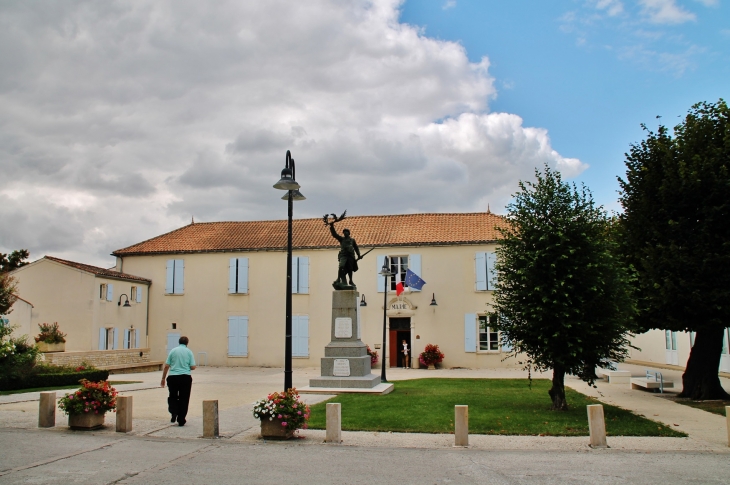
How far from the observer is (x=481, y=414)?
12.3 meters

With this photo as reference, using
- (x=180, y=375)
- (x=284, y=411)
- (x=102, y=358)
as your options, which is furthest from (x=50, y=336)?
(x=284, y=411)

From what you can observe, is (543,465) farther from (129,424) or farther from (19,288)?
(19,288)

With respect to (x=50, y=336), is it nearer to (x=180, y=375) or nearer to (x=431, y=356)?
(x=180, y=375)

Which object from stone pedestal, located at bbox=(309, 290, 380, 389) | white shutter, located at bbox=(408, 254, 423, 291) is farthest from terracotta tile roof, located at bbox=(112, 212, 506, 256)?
stone pedestal, located at bbox=(309, 290, 380, 389)

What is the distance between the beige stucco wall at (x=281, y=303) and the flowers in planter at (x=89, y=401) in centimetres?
1809

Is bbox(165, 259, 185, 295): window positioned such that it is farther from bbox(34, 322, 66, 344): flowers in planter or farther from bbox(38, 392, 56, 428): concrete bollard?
bbox(38, 392, 56, 428): concrete bollard

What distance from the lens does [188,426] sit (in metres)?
10.9

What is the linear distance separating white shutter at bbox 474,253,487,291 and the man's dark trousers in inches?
744

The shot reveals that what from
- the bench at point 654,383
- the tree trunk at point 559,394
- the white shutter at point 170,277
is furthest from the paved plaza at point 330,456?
the white shutter at point 170,277

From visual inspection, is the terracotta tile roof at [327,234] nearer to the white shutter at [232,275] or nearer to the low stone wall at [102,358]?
the white shutter at [232,275]

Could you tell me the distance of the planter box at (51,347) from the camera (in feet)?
72.6

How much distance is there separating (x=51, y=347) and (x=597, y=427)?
20.2m

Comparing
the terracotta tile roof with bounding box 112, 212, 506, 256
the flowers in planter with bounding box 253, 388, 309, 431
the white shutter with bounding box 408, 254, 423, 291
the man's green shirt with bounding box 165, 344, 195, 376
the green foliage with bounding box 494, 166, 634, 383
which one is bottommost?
the flowers in planter with bounding box 253, 388, 309, 431

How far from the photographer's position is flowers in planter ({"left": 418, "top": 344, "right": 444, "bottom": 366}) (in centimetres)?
2709
